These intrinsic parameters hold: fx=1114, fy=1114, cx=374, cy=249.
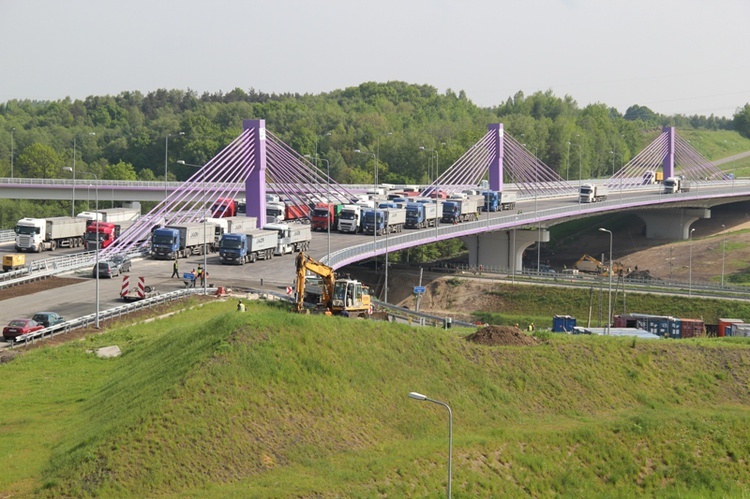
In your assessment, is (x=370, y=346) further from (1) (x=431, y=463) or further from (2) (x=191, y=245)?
(2) (x=191, y=245)

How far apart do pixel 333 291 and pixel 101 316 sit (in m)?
12.8

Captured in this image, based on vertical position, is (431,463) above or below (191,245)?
below

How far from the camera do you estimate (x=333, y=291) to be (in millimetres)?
56312

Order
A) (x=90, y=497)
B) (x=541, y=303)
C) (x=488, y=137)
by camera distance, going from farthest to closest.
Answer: (x=488, y=137) → (x=541, y=303) → (x=90, y=497)

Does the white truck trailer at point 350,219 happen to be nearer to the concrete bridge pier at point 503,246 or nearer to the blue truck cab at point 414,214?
the blue truck cab at point 414,214

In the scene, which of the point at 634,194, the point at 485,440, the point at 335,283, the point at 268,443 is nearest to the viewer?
the point at 268,443

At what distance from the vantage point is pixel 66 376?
46812 millimetres

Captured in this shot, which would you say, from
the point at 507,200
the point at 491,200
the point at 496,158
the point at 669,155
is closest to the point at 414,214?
the point at 491,200

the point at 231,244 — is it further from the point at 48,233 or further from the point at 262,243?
the point at 48,233

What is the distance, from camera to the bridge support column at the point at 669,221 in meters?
148

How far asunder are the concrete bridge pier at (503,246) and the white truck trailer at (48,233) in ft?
149

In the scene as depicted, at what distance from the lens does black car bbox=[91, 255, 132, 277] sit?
239ft

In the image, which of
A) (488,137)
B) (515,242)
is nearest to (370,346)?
(515,242)

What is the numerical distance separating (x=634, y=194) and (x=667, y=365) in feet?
388
